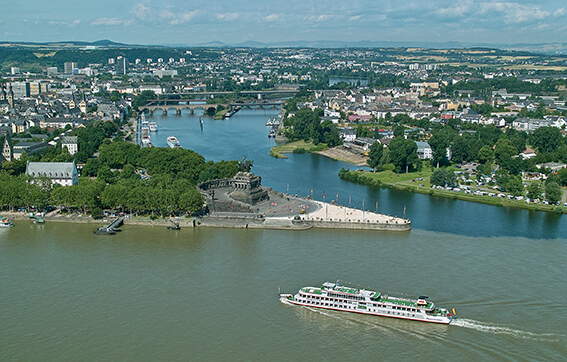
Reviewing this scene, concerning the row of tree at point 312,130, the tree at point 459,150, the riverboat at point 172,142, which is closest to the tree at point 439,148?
the tree at point 459,150

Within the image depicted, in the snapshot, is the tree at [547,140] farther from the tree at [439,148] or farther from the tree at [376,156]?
the tree at [376,156]

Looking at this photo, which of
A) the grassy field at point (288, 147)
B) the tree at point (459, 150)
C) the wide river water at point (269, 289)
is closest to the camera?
the wide river water at point (269, 289)

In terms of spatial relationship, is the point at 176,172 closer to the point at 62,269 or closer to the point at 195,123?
the point at 62,269

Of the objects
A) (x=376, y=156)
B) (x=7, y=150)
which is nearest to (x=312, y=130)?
(x=376, y=156)

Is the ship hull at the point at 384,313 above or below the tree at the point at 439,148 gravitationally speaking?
below

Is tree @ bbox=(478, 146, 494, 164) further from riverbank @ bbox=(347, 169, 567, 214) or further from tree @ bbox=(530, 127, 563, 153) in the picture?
tree @ bbox=(530, 127, 563, 153)

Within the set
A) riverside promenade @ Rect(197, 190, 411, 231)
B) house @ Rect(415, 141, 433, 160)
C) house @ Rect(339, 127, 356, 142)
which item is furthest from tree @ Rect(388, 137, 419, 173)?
house @ Rect(339, 127, 356, 142)

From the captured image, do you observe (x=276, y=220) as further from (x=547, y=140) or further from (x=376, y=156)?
(x=547, y=140)
